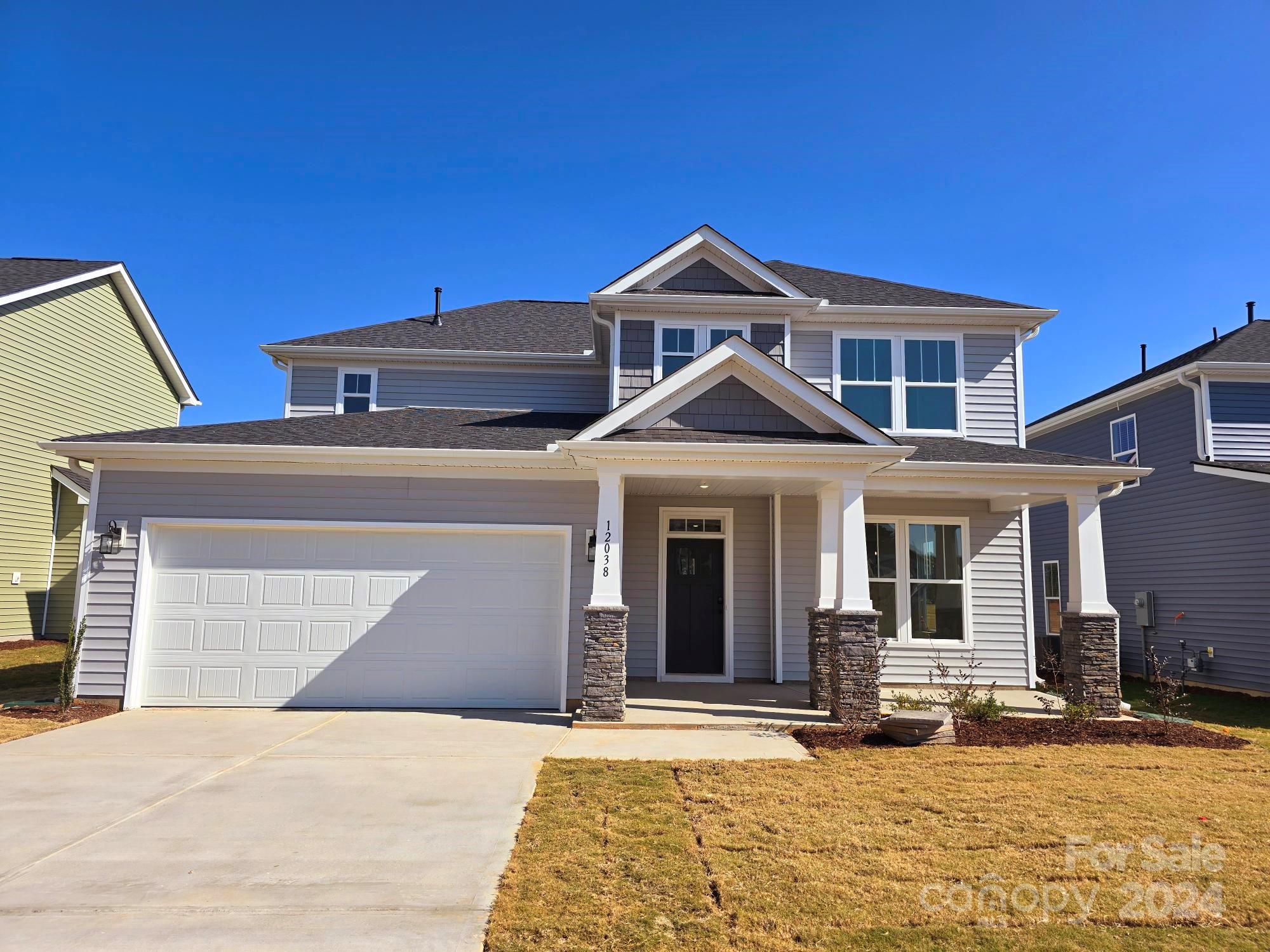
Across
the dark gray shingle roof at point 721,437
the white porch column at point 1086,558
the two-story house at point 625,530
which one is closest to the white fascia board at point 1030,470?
the two-story house at point 625,530

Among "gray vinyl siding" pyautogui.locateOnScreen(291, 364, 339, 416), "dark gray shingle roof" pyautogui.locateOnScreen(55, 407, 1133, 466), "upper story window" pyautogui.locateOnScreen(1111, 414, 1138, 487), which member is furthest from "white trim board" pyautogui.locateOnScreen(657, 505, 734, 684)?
"upper story window" pyautogui.locateOnScreen(1111, 414, 1138, 487)

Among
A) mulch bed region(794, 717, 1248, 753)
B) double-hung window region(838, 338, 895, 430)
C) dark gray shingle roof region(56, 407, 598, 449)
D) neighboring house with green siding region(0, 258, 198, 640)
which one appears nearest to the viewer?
mulch bed region(794, 717, 1248, 753)

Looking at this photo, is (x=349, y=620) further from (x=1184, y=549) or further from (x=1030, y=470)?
(x=1184, y=549)

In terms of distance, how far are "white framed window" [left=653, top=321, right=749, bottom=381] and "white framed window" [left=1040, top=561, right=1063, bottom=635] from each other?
11080mm

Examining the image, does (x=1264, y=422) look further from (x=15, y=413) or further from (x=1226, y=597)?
(x=15, y=413)

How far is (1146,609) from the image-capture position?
15742mm

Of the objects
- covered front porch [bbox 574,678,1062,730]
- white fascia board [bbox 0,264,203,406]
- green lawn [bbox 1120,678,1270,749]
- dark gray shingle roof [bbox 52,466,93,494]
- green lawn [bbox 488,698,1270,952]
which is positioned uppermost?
white fascia board [bbox 0,264,203,406]

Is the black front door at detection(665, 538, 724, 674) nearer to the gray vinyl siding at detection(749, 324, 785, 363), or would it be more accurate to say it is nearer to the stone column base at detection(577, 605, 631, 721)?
the gray vinyl siding at detection(749, 324, 785, 363)

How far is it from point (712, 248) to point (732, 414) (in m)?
3.87

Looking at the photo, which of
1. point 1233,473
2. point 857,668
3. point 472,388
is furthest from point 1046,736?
point 472,388

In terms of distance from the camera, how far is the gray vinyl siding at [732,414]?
10.1m

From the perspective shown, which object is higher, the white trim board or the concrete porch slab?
the white trim board

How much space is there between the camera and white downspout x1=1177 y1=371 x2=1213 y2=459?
1459 centimetres

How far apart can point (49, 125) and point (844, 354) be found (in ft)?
A: 51.5
